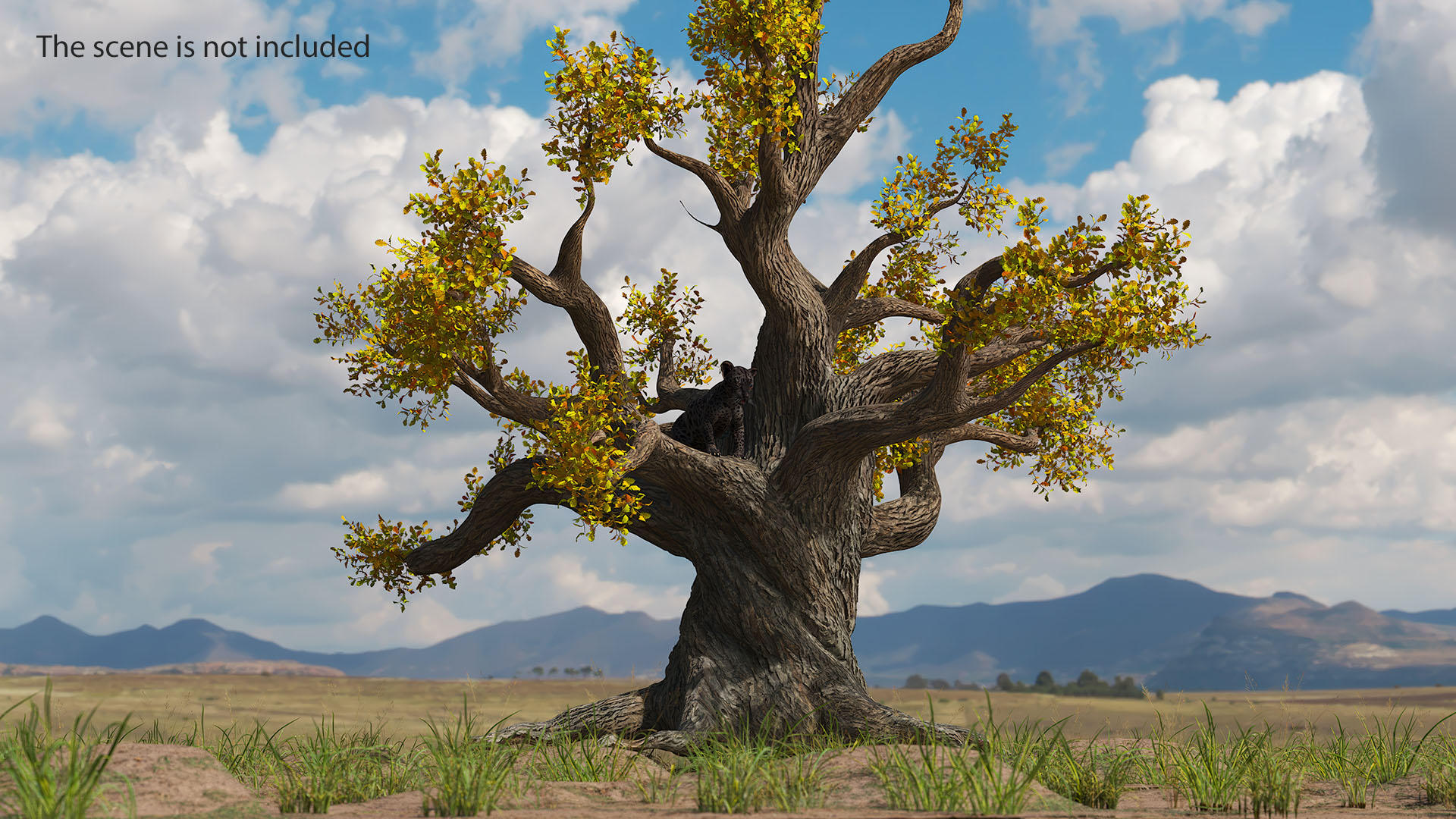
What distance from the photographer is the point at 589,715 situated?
11.6m

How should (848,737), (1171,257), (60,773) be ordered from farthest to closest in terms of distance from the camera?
(848,737) → (1171,257) → (60,773)

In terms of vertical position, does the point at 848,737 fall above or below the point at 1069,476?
below

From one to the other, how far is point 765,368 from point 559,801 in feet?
23.4

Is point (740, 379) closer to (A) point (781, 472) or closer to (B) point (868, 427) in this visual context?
(A) point (781, 472)

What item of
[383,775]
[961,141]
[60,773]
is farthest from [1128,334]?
[60,773]

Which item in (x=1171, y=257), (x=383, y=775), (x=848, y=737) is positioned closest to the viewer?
(x=383, y=775)

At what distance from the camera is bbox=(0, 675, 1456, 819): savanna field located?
6.42 meters

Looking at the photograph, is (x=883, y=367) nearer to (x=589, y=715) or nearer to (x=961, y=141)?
(x=961, y=141)

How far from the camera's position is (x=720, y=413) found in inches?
490

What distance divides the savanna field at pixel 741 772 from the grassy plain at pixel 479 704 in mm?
158

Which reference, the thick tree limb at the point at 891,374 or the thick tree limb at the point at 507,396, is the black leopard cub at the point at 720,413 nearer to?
the thick tree limb at the point at 891,374

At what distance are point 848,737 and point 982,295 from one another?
4980mm

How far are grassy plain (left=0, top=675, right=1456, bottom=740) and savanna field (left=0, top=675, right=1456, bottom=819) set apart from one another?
16 centimetres

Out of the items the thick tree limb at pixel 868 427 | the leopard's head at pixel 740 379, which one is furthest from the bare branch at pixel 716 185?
the thick tree limb at pixel 868 427
